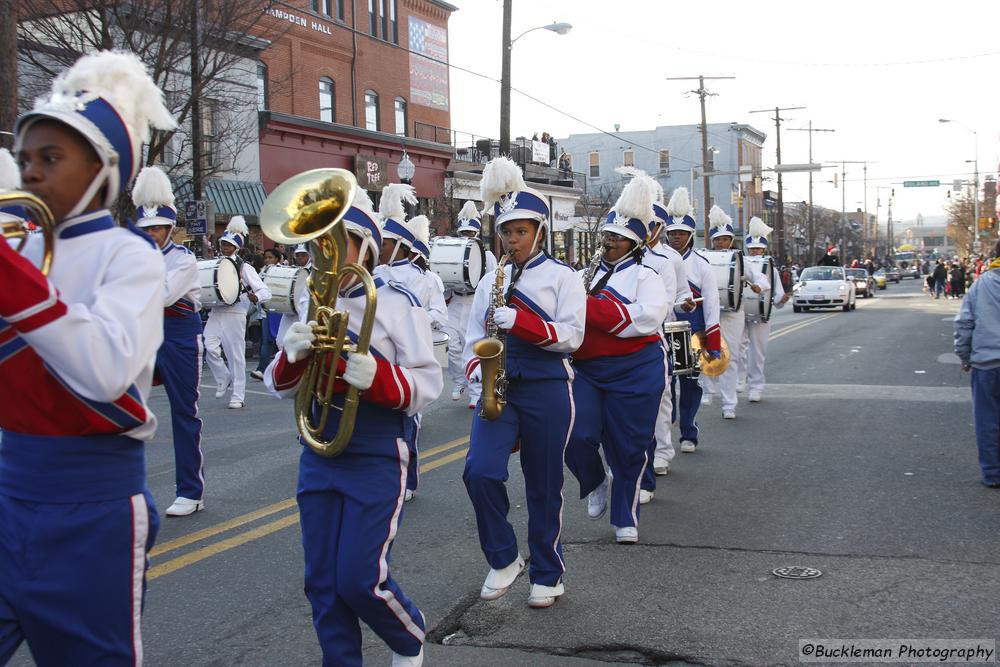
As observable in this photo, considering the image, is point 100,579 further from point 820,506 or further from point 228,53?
point 228,53

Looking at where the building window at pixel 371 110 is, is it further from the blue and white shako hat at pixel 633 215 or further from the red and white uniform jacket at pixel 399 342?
the red and white uniform jacket at pixel 399 342

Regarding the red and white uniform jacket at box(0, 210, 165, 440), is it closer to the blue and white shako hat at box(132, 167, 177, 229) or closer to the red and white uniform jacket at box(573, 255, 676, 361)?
the red and white uniform jacket at box(573, 255, 676, 361)

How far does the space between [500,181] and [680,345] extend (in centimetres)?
304

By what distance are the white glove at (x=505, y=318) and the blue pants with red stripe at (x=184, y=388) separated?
9.34 feet

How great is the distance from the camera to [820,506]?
7.07 metres

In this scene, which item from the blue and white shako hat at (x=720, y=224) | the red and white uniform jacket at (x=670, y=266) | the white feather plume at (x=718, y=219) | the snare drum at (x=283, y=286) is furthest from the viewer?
the white feather plume at (x=718, y=219)

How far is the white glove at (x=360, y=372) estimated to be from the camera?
11.7 ft

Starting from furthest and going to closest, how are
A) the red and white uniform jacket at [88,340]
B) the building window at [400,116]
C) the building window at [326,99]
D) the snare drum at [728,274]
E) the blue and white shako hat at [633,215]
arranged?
the building window at [400,116] → the building window at [326,99] → the snare drum at [728,274] → the blue and white shako hat at [633,215] → the red and white uniform jacket at [88,340]

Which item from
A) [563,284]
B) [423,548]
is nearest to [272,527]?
[423,548]

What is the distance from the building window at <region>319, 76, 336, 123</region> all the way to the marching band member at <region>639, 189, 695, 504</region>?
2571 centimetres

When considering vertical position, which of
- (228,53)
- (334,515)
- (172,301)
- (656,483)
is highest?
(228,53)

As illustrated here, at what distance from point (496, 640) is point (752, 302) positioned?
8608 millimetres

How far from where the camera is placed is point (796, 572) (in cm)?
555

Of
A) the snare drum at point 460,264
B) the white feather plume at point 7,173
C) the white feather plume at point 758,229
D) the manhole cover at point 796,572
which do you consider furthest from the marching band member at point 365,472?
the white feather plume at point 758,229
